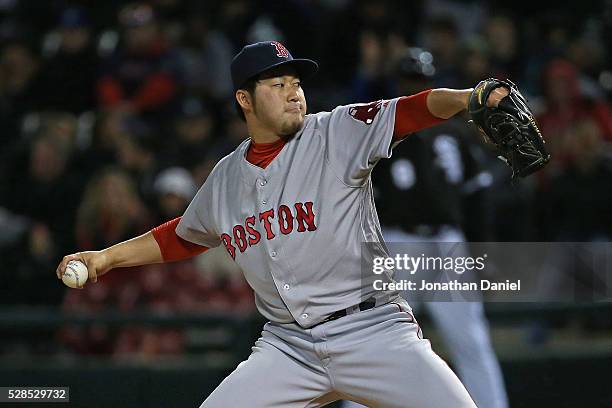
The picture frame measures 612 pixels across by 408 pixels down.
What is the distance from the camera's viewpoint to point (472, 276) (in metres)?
5.14

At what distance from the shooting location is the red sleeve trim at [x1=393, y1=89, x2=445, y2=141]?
11.8 feet

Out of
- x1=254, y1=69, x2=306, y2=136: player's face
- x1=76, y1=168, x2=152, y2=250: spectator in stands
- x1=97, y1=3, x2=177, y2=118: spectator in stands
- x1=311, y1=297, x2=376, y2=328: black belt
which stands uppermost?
x1=97, y1=3, x2=177, y2=118: spectator in stands

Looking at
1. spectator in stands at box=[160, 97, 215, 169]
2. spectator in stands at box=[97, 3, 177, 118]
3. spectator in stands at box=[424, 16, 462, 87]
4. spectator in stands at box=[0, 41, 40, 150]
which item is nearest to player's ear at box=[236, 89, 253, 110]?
spectator in stands at box=[160, 97, 215, 169]

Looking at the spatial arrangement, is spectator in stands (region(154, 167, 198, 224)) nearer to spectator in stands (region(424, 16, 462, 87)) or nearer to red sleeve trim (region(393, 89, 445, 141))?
spectator in stands (region(424, 16, 462, 87))

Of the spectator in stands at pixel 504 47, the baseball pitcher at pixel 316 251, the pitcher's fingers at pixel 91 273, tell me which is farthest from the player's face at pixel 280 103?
the spectator in stands at pixel 504 47

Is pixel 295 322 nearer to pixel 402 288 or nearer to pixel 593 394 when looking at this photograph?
pixel 402 288

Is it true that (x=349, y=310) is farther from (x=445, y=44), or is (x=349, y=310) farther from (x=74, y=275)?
Answer: (x=445, y=44)

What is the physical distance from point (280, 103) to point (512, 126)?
0.92m

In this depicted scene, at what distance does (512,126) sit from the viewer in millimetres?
3369

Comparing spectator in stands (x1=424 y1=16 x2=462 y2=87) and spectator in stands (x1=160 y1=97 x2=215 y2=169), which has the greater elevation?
spectator in stands (x1=424 y1=16 x2=462 y2=87)

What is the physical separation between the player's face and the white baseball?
0.82 m

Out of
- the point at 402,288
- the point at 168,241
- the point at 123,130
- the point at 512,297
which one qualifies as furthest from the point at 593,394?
the point at 123,130

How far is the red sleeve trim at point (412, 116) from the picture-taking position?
3.61 metres

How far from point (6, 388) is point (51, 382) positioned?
205mm
